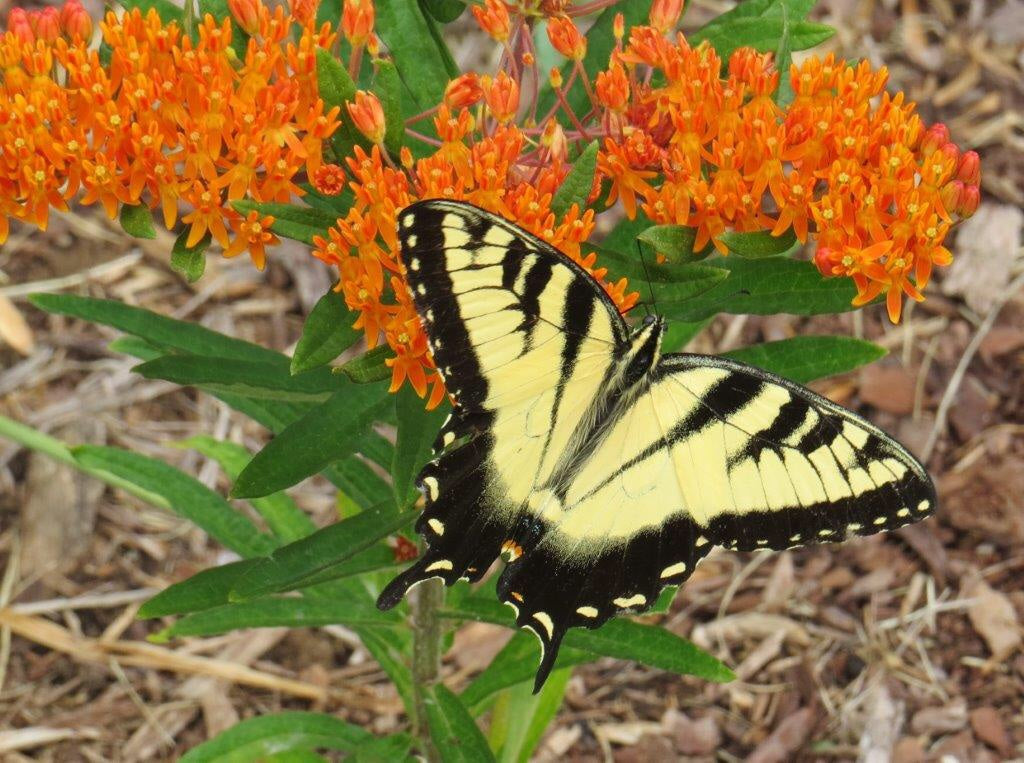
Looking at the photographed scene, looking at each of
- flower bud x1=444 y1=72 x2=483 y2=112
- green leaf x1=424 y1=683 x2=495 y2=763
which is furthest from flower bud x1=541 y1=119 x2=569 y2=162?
green leaf x1=424 y1=683 x2=495 y2=763

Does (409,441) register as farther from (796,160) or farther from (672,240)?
(796,160)

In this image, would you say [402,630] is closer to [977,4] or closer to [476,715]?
[476,715]

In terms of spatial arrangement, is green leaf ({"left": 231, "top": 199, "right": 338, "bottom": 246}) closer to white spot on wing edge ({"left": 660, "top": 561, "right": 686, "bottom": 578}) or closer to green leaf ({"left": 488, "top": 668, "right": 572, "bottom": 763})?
white spot on wing edge ({"left": 660, "top": 561, "right": 686, "bottom": 578})

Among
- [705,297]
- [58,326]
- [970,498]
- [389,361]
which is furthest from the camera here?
[58,326]

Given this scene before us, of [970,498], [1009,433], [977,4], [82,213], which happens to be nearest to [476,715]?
[970,498]

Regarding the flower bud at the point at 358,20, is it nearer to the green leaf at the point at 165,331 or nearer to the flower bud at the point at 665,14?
the flower bud at the point at 665,14

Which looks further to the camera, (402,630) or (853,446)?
(402,630)
